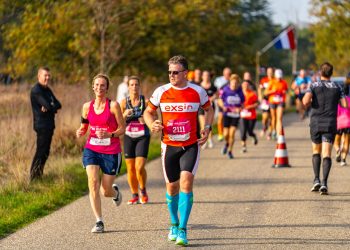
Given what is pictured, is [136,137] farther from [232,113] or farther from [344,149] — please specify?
[232,113]

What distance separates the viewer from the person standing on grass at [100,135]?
1016 cm

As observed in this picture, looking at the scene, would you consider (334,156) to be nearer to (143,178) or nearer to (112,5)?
(143,178)

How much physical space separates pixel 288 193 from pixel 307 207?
1472 mm

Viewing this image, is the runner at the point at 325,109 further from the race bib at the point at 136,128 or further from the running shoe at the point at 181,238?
the running shoe at the point at 181,238

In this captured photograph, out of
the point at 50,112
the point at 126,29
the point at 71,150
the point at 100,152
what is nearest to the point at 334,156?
the point at 71,150

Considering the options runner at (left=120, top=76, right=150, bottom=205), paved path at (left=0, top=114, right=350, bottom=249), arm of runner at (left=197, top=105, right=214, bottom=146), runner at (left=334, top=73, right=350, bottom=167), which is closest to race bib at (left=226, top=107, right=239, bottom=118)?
runner at (left=334, top=73, right=350, bottom=167)

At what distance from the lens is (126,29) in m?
33.2

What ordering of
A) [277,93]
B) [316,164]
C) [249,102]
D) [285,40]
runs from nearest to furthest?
[316,164] → [249,102] → [277,93] → [285,40]

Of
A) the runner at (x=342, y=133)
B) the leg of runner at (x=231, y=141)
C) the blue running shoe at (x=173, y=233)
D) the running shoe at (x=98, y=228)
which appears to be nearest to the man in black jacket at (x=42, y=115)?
the running shoe at (x=98, y=228)

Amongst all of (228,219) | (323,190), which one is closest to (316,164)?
(323,190)

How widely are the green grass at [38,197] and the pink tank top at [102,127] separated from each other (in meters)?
1.25

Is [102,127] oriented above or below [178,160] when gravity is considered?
Answer: above

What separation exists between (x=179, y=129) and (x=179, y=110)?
198 mm

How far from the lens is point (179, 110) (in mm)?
9414
